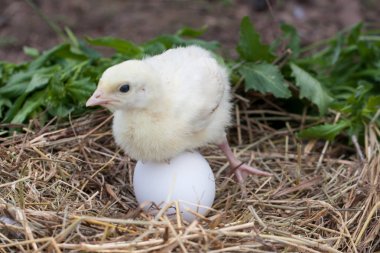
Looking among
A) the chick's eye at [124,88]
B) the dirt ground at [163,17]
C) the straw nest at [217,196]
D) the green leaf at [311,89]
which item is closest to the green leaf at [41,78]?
the straw nest at [217,196]

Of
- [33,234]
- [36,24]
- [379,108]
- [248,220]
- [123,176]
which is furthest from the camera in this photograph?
[36,24]

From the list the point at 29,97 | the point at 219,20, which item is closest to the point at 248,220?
the point at 29,97

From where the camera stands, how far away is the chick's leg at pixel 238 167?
3725mm

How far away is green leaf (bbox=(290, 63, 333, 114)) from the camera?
4.18 m

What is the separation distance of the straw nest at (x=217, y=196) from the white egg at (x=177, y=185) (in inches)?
5.1

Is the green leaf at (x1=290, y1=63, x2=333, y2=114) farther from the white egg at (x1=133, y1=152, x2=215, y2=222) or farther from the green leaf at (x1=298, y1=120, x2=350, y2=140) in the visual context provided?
the white egg at (x1=133, y1=152, x2=215, y2=222)

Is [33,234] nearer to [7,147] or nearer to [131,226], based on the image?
[131,226]

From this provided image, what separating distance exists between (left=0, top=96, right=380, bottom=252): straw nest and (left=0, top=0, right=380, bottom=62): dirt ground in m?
2.07

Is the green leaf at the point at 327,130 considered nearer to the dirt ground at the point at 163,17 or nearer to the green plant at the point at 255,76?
the green plant at the point at 255,76

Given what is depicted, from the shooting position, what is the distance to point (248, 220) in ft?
10.6

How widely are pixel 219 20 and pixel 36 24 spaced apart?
1.78 metres

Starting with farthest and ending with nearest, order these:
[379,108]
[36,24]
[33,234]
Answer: [36,24]
[379,108]
[33,234]

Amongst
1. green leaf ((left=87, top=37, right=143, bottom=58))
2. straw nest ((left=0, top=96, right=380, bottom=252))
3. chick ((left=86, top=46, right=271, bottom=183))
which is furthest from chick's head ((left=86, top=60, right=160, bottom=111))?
green leaf ((left=87, top=37, right=143, bottom=58))

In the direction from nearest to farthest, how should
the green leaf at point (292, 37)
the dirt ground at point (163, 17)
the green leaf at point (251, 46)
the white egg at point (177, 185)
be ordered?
the white egg at point (177, 185) → the green leaf at point (251, 46) → the green leaf at point (292, 37) → the dirt ground at point (163, 17)
